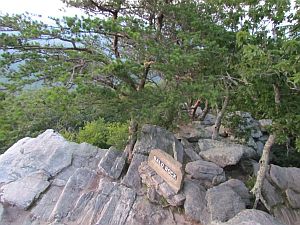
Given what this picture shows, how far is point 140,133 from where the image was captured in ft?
27.6

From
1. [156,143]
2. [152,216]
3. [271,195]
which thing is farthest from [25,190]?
[271,195]

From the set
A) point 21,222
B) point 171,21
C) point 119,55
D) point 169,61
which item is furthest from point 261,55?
point 21,222

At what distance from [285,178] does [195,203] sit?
2.68 m

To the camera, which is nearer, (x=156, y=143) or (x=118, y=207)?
(x=118, y=207)

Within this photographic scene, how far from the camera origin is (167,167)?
23.8 feet

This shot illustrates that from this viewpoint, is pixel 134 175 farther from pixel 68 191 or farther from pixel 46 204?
pixel 46 204

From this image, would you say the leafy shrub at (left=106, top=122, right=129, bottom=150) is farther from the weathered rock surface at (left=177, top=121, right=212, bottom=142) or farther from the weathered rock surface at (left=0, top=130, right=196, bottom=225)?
the weathered rock surface at (left=177, top=121, right=212, bottom=142)

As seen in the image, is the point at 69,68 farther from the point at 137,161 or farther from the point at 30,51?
the point at 137,161

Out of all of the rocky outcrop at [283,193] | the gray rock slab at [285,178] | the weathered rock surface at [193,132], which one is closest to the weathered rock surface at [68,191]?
the rocky outcrop at [283,193]

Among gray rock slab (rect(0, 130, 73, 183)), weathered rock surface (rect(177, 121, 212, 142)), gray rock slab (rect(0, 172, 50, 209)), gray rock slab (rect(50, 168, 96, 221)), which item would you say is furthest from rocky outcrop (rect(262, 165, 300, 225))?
gray rock slab (rect(0, 172, 50, 209))

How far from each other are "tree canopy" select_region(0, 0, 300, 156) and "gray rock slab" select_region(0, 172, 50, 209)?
198cm

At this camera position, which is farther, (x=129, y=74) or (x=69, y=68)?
(x=129, y=74)

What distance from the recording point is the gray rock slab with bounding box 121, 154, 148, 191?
770 cm

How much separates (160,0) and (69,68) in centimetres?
244
